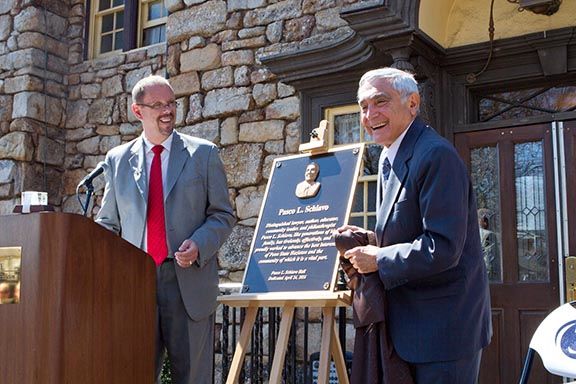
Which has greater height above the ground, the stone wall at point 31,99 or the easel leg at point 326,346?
the stone wall at point 31,99

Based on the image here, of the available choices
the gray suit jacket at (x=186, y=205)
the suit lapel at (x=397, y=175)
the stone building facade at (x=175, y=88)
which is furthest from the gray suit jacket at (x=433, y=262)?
the stone building facade at (x=175, y=88)

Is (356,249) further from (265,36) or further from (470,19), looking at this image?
(265,36)

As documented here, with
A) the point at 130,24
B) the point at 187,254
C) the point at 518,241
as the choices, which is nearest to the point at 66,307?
the point at 187,254

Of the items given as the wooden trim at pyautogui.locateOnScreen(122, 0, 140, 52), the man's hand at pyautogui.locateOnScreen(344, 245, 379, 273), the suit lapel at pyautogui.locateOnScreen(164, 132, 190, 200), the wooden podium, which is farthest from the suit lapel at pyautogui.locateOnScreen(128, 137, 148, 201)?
the wooden trim at pyautogui.locateOnScreen(122, 0, 140, 52)

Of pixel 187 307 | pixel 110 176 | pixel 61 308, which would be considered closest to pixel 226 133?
pixel 110 176

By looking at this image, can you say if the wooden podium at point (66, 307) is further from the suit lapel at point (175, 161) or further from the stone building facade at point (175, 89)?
the stone building facade at point (175, 89)

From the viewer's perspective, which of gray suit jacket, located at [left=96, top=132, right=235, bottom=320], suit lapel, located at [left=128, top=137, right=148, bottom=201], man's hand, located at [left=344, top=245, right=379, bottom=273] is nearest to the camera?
man's hand, located at [left=344, top=245, right=379, bottom=273]

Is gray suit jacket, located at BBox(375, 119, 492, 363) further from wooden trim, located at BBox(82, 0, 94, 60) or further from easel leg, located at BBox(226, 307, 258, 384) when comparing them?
wooden trim, located at BBox(82, 0, 94, 60)

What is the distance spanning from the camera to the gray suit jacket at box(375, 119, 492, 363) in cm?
217

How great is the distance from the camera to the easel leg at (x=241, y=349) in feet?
10.9

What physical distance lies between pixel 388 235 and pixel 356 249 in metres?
0.12

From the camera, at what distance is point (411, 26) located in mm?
4488

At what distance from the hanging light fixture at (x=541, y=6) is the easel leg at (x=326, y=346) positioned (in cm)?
249

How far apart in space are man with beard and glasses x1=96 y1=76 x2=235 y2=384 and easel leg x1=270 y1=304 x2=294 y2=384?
0.32 metres
